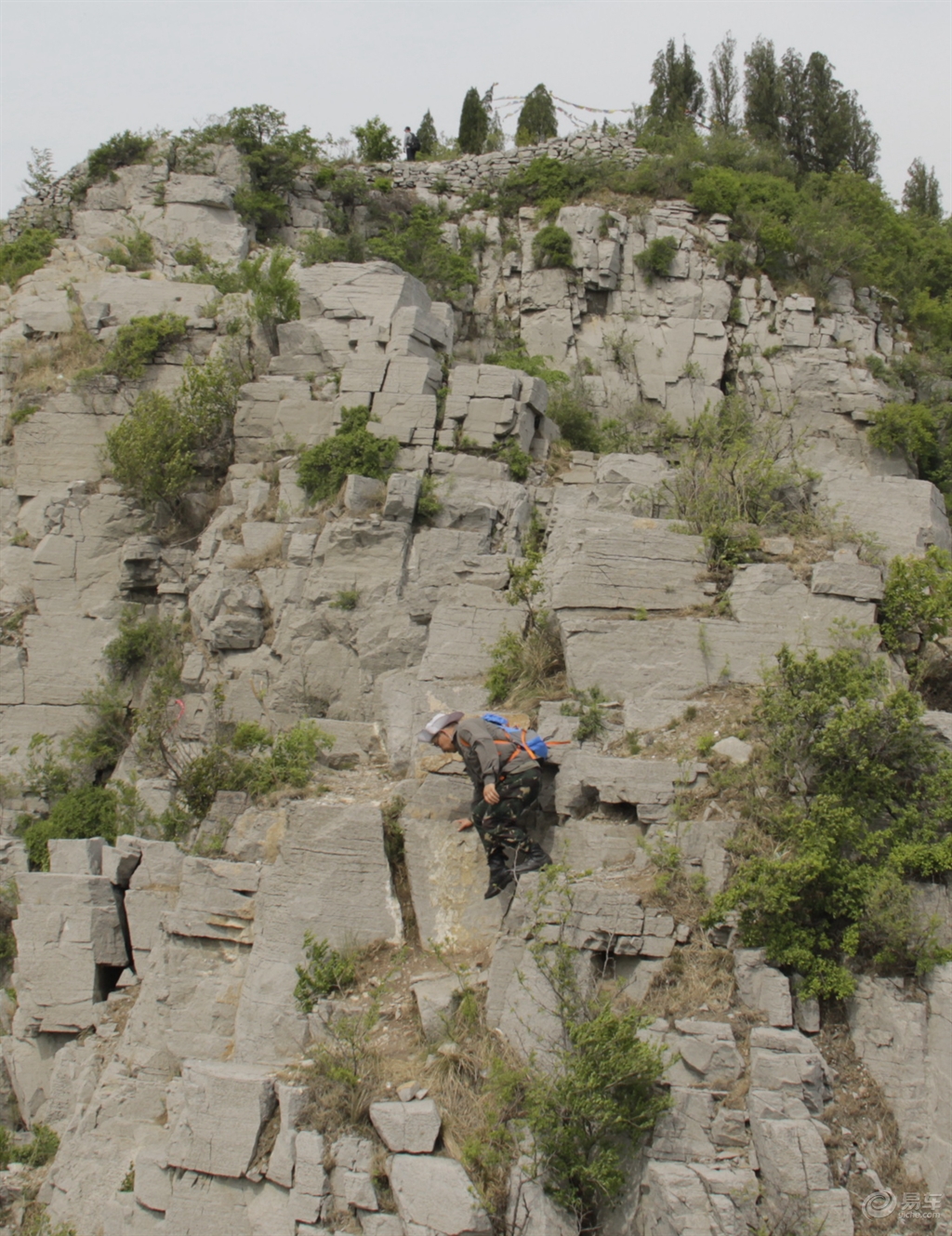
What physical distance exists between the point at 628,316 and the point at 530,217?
120 inches

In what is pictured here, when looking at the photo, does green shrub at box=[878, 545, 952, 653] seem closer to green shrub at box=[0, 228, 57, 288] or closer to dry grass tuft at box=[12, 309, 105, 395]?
dry grass tuft at box=[12, 309, 105, 395]

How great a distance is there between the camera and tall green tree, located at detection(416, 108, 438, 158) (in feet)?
74.0

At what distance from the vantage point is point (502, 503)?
39.2 feet

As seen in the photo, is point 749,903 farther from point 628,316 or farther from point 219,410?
point 628,316

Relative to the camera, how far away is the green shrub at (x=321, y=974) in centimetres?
689

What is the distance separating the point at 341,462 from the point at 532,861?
21.5 ft

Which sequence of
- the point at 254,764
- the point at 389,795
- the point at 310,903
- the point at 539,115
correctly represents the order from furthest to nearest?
1. the point at 539,115
2. the point at 254,764
3. the point at 389,795
4. the point at 310,903

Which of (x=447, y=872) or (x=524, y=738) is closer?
(x=524, y=738)

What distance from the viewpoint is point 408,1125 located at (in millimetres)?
5816

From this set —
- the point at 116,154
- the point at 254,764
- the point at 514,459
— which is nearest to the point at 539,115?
the point at 116,154

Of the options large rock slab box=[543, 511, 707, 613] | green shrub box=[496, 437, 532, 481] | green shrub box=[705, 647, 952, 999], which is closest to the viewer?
green shrub box=[705, 647, 952, 999]

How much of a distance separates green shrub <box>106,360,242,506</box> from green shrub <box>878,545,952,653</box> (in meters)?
8.45

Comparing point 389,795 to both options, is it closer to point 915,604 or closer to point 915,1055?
Answer: point 915,1055

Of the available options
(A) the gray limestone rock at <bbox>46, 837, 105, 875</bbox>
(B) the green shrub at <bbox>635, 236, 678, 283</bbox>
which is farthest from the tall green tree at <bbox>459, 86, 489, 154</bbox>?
(A) the gray limestone rock at <bbox>46, 837, 105, 875</bbox>
